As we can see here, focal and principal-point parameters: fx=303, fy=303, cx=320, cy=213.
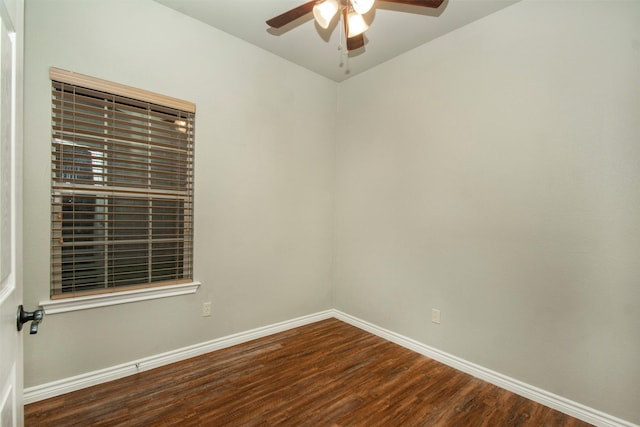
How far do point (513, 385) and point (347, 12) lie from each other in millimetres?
2860

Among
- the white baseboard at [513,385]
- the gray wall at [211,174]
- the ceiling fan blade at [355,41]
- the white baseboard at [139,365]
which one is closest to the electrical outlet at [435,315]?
the white baseboard at [513,385]

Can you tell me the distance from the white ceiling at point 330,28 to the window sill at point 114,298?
7.38 ft

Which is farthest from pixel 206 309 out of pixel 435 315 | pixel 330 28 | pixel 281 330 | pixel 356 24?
pixel 330 28

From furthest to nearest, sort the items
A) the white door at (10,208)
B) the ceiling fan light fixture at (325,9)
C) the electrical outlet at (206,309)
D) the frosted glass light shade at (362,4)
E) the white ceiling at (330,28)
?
the electrical outlet at (206,309) < the white ceiling at (330,28) < the ceiling fan light fixture at (325,9) < the frosted glass light shade at (362,4) < the white door at (10,208)

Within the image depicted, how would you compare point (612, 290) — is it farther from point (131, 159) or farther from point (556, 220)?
point (131, 159)

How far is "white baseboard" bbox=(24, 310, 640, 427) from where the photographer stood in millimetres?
1960

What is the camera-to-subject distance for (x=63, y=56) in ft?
6.61

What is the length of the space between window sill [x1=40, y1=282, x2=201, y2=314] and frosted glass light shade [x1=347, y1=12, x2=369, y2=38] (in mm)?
2274

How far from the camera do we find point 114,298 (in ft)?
7.26

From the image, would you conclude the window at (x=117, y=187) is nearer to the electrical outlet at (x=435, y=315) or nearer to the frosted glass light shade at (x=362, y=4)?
the frosted glass light shade at (x=362, y=4)

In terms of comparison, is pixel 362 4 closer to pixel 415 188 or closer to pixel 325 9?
pixel 325 9

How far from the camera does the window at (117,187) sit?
2.04 metres

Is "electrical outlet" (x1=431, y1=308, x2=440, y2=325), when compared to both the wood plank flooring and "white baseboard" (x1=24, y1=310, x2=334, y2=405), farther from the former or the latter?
"white baseboard" (x1=24, y1=310, x2=334, y2=405)

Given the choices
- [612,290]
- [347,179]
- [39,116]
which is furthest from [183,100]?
[612,290]
